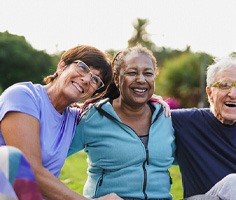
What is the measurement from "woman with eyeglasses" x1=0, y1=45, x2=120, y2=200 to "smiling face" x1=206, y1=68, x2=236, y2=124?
3.20ft

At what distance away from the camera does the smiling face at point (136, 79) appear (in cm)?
387

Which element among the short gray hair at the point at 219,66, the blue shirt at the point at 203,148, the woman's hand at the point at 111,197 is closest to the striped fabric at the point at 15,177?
the woman's hand at the point at 111,197

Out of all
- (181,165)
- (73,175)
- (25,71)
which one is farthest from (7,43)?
(181,165)

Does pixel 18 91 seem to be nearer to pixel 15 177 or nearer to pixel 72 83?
pixel 72 83

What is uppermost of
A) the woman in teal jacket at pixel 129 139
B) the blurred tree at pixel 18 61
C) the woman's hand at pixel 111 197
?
the woman in teal jacket at pixel 129 139

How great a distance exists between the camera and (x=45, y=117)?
3377 millimetres

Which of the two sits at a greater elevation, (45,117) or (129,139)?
(45,117)

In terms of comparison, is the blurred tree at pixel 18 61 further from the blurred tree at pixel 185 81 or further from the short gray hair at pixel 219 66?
the short gray hair at pixel 219 66

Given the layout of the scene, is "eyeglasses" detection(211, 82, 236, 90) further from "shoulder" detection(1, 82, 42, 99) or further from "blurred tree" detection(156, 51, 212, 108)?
"blurred tree" detection(156, 51, 212, 108)

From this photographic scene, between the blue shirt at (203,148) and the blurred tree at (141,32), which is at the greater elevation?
the blue shirt at (203,148)

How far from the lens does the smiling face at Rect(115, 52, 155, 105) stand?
3871mm

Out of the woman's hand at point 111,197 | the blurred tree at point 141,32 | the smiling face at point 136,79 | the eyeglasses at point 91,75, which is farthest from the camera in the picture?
the blurred tree at point 141,32

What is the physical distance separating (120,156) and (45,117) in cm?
71

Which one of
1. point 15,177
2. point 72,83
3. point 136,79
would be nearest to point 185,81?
point 136,79
